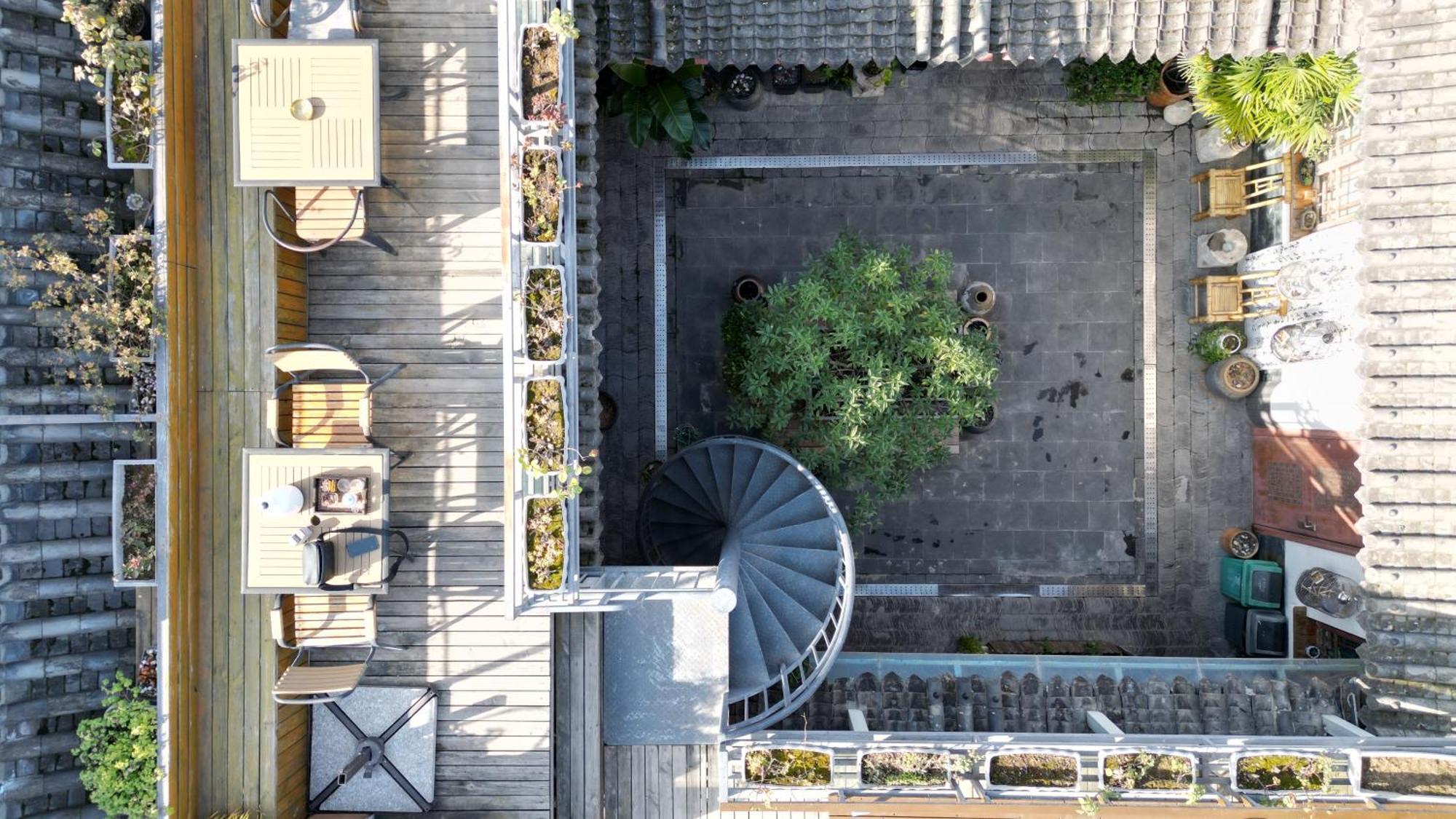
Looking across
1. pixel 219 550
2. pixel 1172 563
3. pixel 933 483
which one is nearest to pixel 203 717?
pixel 219 550

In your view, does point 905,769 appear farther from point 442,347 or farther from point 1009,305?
point 1009,305

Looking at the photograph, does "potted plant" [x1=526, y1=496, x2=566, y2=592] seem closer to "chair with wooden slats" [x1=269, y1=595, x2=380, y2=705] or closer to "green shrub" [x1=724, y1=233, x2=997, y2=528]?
"chair with wooden slats" [x1=269, y1=595, x2=380, y2=705]

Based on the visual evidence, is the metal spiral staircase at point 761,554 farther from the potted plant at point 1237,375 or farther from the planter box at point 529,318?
the potted plant at point 1237,375

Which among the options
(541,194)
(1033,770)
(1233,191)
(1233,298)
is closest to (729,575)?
(1033,770)

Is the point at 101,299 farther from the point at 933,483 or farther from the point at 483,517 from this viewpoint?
the point at 933,483

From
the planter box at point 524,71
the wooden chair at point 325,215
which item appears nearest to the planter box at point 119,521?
the wooden chair at point 325,215
